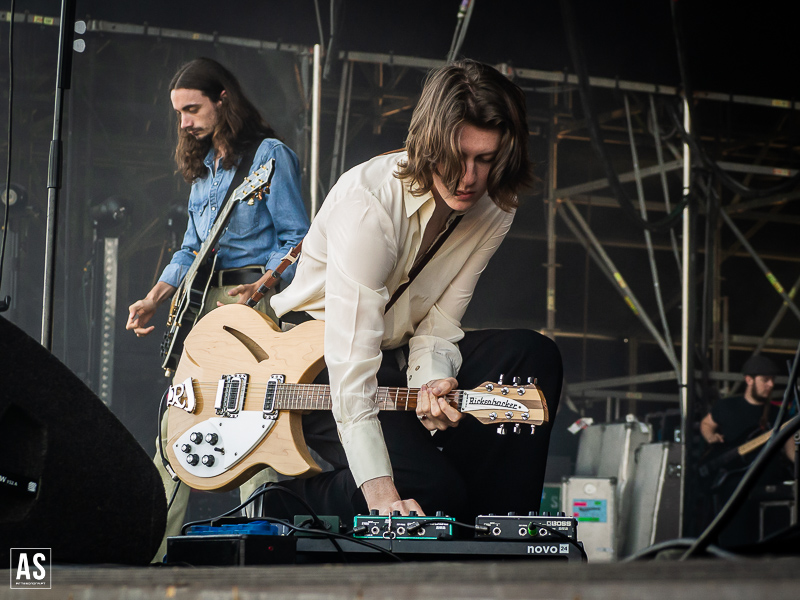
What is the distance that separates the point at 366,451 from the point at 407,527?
0.41 meters

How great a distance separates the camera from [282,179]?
9.27 ft

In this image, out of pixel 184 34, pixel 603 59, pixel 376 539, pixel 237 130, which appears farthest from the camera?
pixel 603 59

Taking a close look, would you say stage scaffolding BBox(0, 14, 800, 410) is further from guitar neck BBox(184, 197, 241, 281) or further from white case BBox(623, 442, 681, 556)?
guitar neck BBox(184, 197, 241, 281)

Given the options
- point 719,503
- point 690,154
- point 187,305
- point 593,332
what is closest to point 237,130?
point 187,305

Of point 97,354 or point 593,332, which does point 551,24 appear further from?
point 593,332

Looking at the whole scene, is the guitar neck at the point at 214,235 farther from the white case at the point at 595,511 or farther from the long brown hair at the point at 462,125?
the white case at the point at 595,511

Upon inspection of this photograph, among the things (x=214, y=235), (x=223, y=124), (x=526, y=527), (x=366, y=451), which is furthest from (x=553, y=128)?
(x=526, y=527)

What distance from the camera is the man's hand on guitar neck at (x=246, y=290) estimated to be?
2570 mm

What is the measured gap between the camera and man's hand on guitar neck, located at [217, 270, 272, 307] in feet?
8.43

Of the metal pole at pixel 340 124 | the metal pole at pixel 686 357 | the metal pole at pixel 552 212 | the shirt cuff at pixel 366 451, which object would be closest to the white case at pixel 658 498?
the metal pole at pixel 686 357

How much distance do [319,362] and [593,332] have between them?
207 inches

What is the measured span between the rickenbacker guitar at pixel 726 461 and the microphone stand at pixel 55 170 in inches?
153

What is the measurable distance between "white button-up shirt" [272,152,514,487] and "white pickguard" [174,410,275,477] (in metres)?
0.29

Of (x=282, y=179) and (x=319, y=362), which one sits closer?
(x=319, y=362)
